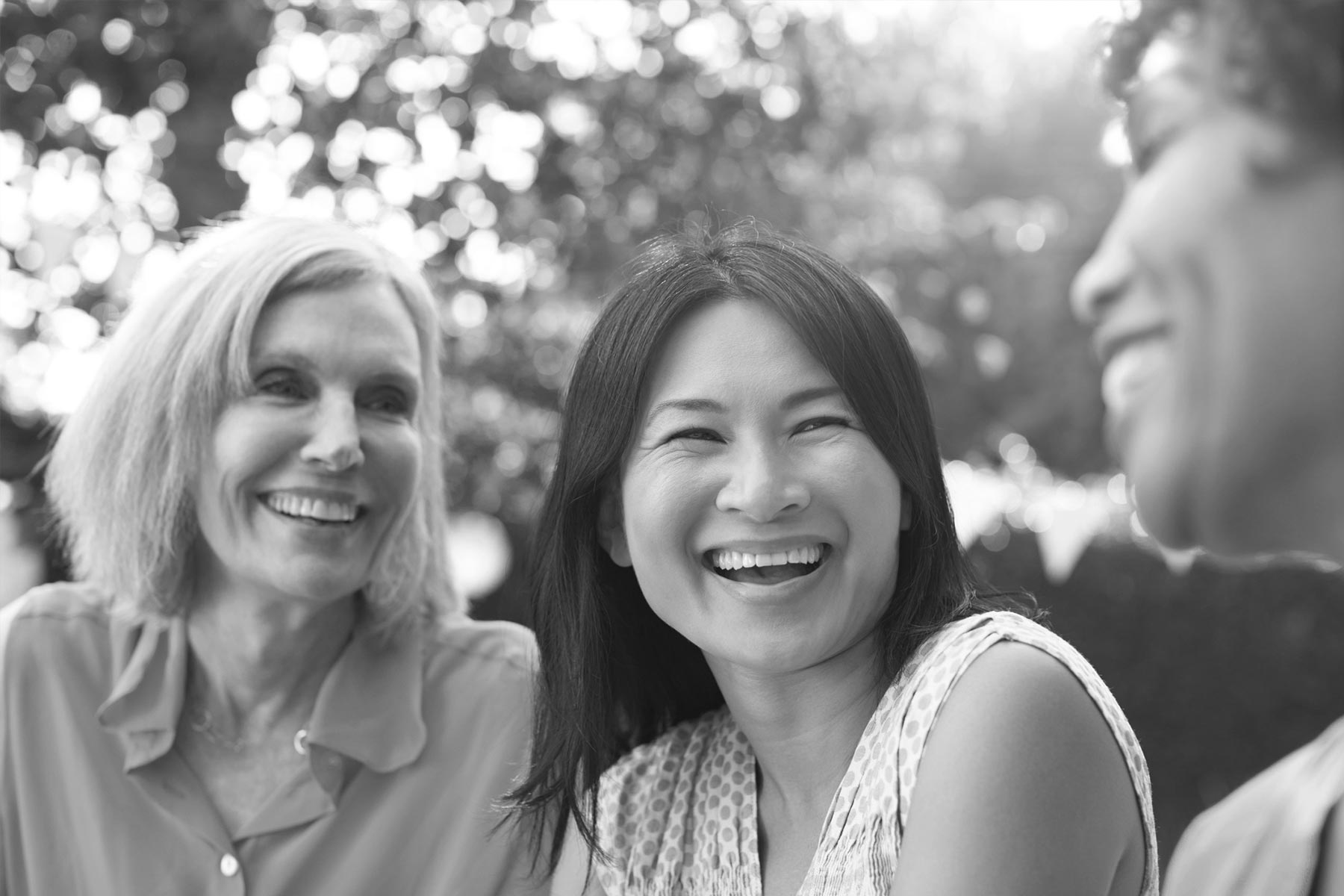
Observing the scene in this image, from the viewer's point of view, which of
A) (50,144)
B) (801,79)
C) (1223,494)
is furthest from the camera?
(801,79)

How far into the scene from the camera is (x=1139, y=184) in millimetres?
810

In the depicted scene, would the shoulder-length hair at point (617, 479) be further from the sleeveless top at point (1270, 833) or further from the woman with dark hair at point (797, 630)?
the sleeveless top at point (1270, 833)

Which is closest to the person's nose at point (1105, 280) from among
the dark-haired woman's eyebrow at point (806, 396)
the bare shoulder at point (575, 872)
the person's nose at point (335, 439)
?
the dark-haired woman's eyebrow at point (806, 396)

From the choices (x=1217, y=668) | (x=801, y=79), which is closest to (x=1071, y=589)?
(x=1217, y=668)

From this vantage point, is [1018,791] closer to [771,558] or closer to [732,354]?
[771,558]

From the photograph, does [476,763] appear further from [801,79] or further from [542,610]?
[801,79]

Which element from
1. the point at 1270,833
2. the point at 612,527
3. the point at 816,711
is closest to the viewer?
the point at 1270,833

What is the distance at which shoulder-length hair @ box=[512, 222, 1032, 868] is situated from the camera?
2061 mm

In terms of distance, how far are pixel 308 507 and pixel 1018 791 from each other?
4.89 feet

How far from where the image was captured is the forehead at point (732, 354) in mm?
2014

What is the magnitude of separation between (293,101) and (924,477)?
3.19 m

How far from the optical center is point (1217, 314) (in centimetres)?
75

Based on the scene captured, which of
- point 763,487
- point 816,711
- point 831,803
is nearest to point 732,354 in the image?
point 763,487

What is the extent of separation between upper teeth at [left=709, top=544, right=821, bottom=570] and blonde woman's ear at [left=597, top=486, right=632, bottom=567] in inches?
11.1
